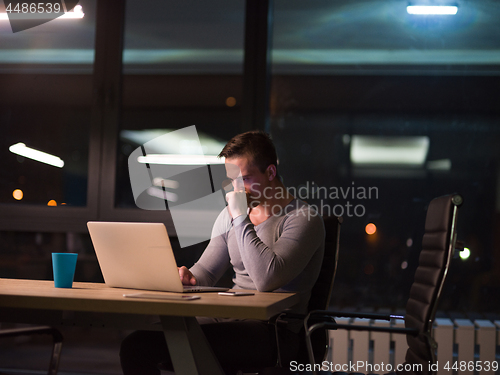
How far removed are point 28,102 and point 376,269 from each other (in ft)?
8.97

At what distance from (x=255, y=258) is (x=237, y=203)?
288mm

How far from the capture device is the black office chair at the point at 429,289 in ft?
4.77

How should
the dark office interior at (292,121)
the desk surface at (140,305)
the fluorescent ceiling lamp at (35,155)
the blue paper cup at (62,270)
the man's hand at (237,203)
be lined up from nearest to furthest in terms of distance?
the desk surface at (140,305), the blue paper cup at (62,270), the man's hand at (237,203), the dark office interior at (292,121), the fluorescent ceiling lamp at (35,155)

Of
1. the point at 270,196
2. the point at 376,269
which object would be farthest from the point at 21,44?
the point at 376,269

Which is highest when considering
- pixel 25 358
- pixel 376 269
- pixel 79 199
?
pixel 79 199

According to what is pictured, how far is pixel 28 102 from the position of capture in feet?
11.3

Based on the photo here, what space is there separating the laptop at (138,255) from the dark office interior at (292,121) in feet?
5.00

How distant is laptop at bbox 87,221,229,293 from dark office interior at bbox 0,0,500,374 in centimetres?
152

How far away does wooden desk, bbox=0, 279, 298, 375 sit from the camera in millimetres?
1192

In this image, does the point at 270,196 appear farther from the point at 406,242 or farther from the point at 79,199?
the point at 79,199

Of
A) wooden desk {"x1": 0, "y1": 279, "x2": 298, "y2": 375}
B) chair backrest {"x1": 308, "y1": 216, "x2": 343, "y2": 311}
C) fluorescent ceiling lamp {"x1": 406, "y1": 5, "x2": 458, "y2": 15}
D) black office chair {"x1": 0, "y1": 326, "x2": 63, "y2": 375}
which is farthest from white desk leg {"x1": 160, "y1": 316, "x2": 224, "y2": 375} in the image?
fluorescent ceiling lamp {"x1": 406, "y1": 5, "x2": 458, "y2": 15}

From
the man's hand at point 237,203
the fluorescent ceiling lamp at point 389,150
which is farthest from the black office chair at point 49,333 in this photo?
the fluorescent ceiling lamp at point 389,150

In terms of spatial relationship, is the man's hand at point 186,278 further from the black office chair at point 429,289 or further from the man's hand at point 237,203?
the black office chair at point 429,289

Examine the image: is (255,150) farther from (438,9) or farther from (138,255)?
(438,9)
